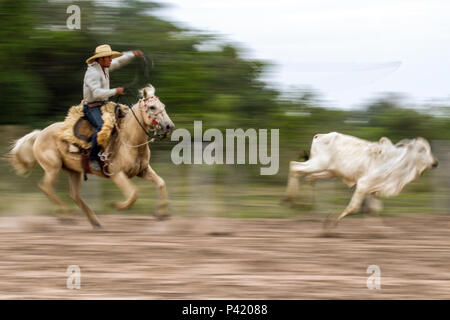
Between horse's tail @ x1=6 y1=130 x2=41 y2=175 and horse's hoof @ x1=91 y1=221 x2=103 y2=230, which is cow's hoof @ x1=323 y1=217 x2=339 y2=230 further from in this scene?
horse's tail @ x1=6 y1=130 x2=41 y2=175

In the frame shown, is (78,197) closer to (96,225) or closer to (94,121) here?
(96,225)

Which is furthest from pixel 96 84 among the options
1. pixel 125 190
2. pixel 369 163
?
pixel 369 163

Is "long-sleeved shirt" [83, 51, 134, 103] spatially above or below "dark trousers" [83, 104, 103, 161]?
above

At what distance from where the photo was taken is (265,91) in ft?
45.6

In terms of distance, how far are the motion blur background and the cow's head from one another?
2.60m

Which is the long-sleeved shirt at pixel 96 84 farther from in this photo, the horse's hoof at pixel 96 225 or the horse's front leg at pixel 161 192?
the horse's hoof at pixel 96 225

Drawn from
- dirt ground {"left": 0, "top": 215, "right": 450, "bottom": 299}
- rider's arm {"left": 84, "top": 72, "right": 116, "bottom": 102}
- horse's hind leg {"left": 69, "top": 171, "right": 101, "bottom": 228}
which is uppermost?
rider's arm {"left": 84, "top": 72, "right": 116, "bottom": 102}

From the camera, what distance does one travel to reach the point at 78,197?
30.0 ft

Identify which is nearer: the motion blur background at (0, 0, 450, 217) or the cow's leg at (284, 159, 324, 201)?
the cow's leg at (284, 159, 324, 201)

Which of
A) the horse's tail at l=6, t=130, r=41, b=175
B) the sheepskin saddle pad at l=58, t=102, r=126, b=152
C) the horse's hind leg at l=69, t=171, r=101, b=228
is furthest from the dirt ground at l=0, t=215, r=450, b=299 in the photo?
the sheepskin saddle pad at l=58, t=102, r=126, b=152

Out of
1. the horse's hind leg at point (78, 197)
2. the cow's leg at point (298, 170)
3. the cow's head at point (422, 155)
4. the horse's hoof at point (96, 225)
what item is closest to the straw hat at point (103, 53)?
the horse's hind leg at point (78, 197)

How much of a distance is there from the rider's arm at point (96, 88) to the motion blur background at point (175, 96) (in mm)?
3359

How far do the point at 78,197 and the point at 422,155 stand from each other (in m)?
4.63

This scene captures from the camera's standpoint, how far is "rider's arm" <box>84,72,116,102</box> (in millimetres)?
8289
